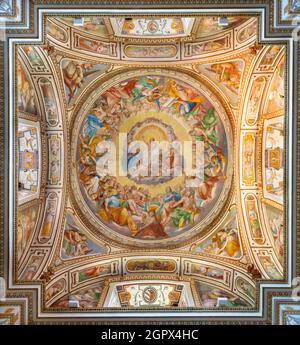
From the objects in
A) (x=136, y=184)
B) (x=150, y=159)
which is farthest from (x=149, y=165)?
(x=136, y=184)

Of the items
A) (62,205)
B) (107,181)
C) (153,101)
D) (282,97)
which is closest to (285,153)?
(282,97)

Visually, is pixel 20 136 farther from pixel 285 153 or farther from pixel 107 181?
pixel 285 153

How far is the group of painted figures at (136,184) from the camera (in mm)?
14000

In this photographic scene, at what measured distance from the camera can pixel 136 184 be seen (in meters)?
14.4

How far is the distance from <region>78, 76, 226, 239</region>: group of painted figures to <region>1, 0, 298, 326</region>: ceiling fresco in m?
0.03

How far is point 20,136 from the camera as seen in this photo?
1228cm

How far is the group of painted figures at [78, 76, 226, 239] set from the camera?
1400 cm

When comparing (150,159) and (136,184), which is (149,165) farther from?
(136,184)

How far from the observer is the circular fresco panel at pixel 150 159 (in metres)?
14.0

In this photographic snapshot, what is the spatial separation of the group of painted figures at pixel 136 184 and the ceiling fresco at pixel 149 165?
0.11 feet

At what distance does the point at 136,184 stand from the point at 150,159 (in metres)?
0.99

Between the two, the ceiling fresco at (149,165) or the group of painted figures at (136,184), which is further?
the group of painted figures at (136,184)

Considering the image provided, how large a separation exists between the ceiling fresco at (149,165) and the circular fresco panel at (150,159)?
35mm

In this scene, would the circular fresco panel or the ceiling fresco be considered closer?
the ceiling fresco
